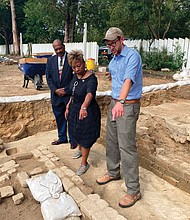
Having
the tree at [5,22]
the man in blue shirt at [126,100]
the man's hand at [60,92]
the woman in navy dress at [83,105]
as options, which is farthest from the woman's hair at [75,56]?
the tree at [5,22]

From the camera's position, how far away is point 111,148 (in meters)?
2.80

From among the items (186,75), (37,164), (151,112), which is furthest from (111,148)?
(186,75)

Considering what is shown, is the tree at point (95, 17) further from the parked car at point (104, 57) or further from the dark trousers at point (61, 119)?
the dark trousers at point (61, 119)

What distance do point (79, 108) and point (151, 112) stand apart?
3.28m

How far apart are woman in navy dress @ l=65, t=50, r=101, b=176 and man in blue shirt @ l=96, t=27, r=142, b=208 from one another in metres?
0.42

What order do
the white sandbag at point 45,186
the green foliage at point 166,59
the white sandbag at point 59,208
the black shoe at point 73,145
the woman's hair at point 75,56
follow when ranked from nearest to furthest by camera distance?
the white sandbag at point 59,208 → the white sandbag at point 45,186 → the woman's hair at point 75,56 → the black shoe at point 73,145 → the green foliage at point 166,59

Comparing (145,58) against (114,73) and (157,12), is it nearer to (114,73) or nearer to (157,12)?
(157,12)

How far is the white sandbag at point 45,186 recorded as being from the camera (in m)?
2.64

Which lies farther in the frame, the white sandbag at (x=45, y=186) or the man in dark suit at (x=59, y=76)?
the man in dark suit at (x=59, y=76)

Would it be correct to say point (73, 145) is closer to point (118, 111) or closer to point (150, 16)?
point (118, 111)

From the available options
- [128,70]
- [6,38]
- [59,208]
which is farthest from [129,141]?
[6,38]

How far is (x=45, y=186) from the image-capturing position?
2.74 meters

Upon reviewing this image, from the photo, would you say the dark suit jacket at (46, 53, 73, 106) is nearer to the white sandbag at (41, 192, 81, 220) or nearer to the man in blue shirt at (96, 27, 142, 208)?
the man in blue shirt at (96, 27, 142, 208)

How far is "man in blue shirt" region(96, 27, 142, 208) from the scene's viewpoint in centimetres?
230
